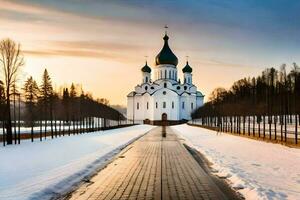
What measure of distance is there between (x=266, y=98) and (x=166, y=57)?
6217 centimetres

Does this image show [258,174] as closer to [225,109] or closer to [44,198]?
[44,198]

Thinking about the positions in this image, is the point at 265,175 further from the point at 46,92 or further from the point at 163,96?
the point at 163,96

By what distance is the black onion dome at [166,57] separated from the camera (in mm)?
132375

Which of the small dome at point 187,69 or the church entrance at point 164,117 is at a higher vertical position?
the small dome at point 187,69

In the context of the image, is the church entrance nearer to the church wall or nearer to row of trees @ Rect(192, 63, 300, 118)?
the church wall

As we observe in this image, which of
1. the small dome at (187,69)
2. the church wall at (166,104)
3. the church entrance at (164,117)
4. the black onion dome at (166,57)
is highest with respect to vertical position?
the black onion dome at (166,57)

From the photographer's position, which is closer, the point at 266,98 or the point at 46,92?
the point at 46,92

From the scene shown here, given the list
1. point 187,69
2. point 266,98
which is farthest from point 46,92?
point 187,69

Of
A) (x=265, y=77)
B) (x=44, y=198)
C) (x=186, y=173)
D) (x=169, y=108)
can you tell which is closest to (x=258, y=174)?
(x=186, y=173)

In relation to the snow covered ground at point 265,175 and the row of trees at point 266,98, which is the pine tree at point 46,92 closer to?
the row of trees at point 266,98

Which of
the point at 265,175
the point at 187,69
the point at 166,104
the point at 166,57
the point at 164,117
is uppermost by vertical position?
the point at 166,57

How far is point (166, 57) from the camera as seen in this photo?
132 m

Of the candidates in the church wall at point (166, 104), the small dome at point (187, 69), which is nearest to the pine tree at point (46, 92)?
the church wall at point (166, 104)

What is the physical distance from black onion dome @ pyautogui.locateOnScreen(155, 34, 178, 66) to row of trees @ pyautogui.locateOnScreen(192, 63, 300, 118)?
→ 31785 mm
